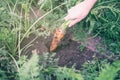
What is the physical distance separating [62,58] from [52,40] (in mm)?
186

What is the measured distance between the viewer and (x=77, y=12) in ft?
7.03

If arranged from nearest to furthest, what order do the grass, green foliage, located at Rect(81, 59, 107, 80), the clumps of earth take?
the grass < green foliage, located at Rect(81, 59, 107, 80) < the clumps of earth

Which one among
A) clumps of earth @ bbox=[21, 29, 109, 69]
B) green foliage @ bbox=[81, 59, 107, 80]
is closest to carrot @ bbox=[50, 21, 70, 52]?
clumps of earth @ bbox=[21, 29, 109, 69]

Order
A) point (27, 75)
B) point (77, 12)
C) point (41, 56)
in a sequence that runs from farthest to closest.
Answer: point (41, 56), point (77, 12), point (27, 75)

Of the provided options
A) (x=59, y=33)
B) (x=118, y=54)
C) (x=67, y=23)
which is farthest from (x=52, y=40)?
(x=118, y=54)

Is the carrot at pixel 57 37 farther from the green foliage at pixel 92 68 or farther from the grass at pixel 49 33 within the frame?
the green foliage at pixel 92 68

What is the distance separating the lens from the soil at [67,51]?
241cm

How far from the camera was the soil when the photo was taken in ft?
7.92

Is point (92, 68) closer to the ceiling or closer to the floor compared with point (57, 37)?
closer to the floor

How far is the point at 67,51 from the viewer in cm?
248

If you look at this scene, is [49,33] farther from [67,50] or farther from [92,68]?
[92,68]

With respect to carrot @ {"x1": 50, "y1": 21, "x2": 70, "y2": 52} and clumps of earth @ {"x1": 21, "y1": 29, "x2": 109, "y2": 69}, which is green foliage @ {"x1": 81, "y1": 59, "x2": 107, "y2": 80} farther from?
carrot @ {"x1": 50, "y1": 21, "x2": 70, "y2": 52}

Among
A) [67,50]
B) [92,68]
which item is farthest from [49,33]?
[92,68]

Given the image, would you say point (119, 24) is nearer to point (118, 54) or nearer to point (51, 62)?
point (118, 54)
